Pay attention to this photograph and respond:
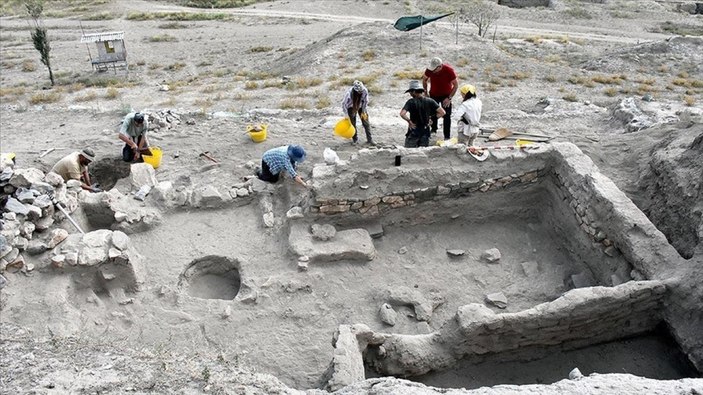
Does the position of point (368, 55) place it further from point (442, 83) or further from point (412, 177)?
point (412, 177)

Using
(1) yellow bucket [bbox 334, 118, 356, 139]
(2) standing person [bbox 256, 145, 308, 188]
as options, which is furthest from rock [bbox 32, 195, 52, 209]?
(1) yellow bucket [bbox 334, 118, 356, 139]

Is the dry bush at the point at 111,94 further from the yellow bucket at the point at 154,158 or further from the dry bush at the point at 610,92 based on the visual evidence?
the dry bush at the point at 610,92

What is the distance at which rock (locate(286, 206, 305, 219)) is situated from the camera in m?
8.11

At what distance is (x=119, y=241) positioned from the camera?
7242 mm

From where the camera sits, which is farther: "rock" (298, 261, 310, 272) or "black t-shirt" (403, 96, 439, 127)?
"black t-shirt" (403, 96, 439, 127)

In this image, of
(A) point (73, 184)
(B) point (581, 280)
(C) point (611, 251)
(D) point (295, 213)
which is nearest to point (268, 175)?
(D) point (295, 213)

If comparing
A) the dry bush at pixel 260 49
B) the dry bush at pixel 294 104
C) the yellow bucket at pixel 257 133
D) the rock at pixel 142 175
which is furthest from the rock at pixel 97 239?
the dry bush at pixel 260 49

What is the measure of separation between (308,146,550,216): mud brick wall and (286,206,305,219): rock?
0.58 ft

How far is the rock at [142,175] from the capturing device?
9341mm

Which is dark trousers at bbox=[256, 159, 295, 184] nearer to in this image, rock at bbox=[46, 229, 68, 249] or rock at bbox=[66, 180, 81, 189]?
rock at bbox=[66, 180, 81, 189]

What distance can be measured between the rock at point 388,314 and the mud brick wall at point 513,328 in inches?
37.8

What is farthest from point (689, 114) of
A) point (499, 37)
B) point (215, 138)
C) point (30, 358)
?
point (499, 37)

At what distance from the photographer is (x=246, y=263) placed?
7.71 m

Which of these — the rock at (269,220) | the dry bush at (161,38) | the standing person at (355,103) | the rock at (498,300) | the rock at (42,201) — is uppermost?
the standing person at (355,103)
